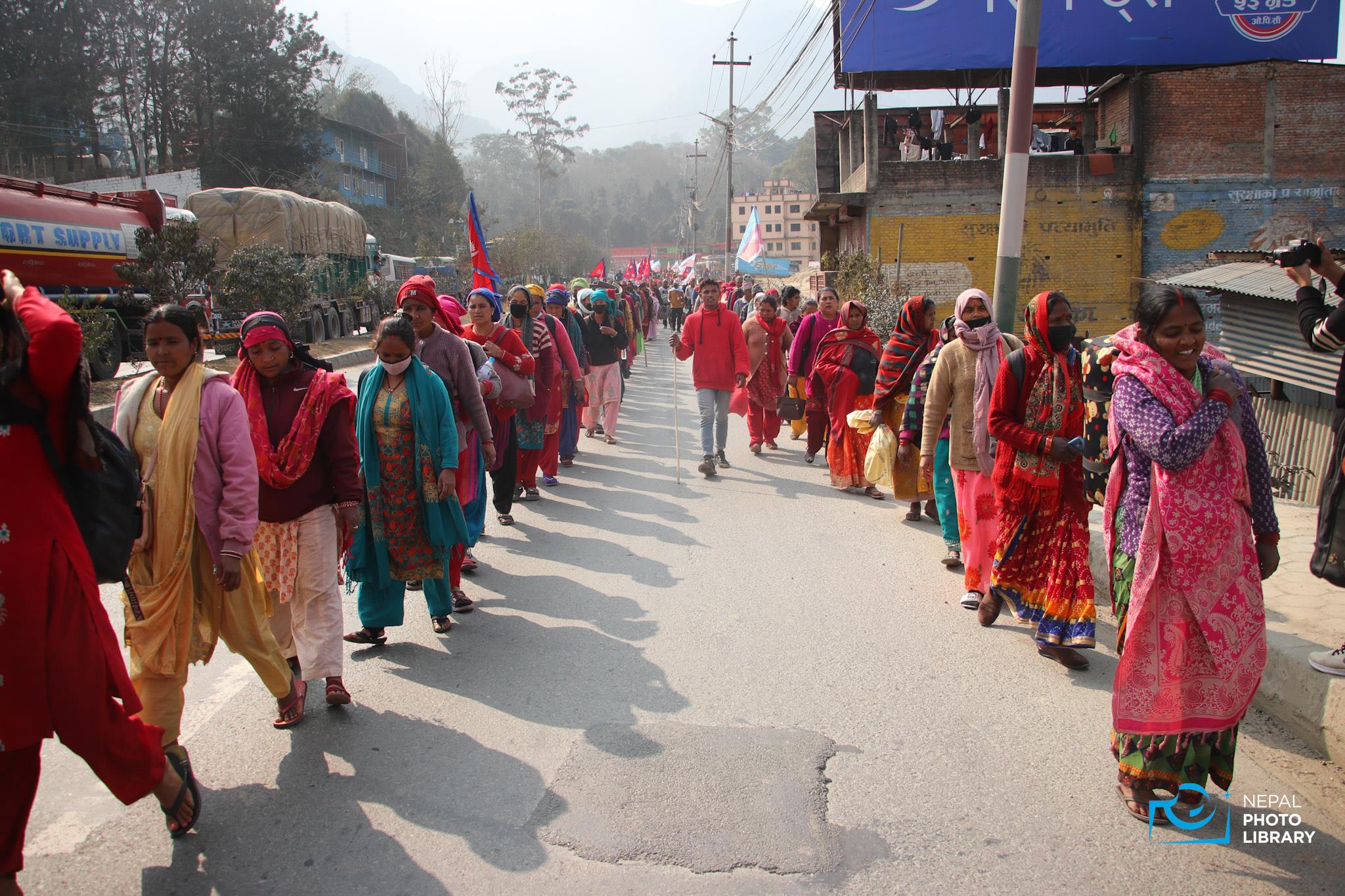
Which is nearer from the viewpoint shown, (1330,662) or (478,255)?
(1330,662)

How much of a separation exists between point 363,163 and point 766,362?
5214 cm

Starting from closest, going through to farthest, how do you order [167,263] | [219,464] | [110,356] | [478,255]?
[219,464] → [478,255] → [110,356] → [167,263]

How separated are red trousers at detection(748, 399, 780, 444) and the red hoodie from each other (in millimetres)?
1137

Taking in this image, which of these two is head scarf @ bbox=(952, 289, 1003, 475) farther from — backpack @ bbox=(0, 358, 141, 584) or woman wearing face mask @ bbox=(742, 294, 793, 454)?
woman wearing face mask @ bbox=(742, 294, 793, 454)

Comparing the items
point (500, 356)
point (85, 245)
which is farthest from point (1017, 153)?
point (85, 245)

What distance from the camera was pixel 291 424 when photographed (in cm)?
382

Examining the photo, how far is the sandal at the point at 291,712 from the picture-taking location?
3775mm

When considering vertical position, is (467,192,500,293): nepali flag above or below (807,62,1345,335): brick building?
below

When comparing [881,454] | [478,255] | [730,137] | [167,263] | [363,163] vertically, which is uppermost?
[363,163]

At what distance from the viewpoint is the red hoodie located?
29.9 ft

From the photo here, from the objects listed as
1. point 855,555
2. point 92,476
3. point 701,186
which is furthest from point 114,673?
point 701,186

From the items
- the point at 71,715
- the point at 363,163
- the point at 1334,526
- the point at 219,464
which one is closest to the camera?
the point at 71,715

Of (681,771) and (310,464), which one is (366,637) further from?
(681,771)

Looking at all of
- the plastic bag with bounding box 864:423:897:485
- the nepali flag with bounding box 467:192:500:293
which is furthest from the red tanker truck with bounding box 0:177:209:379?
the plastic bag with bounding box 864:423:897:485
